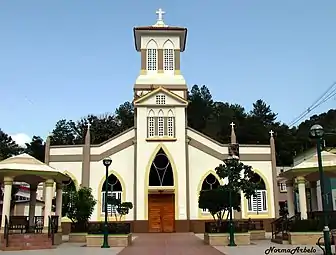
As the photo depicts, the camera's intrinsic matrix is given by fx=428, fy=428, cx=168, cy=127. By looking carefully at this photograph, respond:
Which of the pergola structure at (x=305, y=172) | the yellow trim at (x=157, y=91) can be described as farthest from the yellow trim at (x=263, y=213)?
the yellow trim at (x=157, y=91)

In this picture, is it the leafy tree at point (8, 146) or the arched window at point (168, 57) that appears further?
the leafy tree at point (8, 146)

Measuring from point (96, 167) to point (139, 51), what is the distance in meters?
11.5

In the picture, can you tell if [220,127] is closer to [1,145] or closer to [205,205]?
[1,145]

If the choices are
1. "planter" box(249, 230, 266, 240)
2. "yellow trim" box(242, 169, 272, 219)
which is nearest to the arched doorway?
"yellow trim" box(242, 169, 272, 219)

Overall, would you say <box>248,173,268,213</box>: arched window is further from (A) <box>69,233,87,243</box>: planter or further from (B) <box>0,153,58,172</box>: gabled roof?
(B) <box>0,153,58,172</box>: gabled roof

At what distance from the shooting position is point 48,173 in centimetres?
2234

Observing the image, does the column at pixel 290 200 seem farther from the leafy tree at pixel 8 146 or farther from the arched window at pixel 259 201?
the leafy tree at pixel 8 146

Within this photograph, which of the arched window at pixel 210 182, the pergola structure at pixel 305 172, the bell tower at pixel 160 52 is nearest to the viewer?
the pergola structure at pixel 305 172

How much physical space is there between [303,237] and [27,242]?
1340 centimetres

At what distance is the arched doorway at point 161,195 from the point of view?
31.7m

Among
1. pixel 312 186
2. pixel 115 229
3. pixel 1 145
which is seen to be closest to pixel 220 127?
pixel 1 145

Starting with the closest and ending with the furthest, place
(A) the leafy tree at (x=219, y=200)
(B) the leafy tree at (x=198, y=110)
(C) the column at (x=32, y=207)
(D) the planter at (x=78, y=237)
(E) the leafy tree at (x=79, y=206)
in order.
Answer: (A) the leafy tree at (x=219, y=200) < (C) the column at (x=32, y=207) < (D) the planter at (x=78, y=237) < (E) the leafy tree at (x=79, y=206) < (B) the leafy tree at (x=198, y=110)

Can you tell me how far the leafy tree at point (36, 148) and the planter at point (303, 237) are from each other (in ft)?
160

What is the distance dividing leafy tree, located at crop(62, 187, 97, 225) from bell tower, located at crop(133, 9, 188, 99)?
39.8 ft
